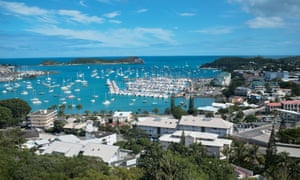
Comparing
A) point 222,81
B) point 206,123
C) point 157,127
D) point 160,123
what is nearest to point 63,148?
point 157,127

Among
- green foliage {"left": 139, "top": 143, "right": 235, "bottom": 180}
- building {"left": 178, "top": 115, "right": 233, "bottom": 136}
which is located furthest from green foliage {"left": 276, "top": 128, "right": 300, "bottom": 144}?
green foliage {"left": 139, "top": 143, "right": 235, "bottom": 180}

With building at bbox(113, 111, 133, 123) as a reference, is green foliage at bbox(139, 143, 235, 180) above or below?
above

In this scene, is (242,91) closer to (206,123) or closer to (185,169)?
(206,123)

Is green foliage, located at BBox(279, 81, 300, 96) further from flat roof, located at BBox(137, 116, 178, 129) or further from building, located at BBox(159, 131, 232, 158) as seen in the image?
building, located at BBox(159, 131, 232, 158)

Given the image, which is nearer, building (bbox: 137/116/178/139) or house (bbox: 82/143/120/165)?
house (bbox: 82/143/120/165)

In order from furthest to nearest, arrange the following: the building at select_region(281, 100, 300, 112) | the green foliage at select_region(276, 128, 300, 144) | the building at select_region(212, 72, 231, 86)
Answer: the building at select_region(212, 72, 231, 86) → the building at select_region(281, 100, 300, 112) → the green foliage at select_region(276, 128, 300, 144)

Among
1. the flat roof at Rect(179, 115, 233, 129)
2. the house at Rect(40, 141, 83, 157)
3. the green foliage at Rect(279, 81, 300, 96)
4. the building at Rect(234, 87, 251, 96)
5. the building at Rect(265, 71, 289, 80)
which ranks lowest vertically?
the house at Rect(40, 141, 83, 157)

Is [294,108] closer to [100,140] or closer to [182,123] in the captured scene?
[182,123]
